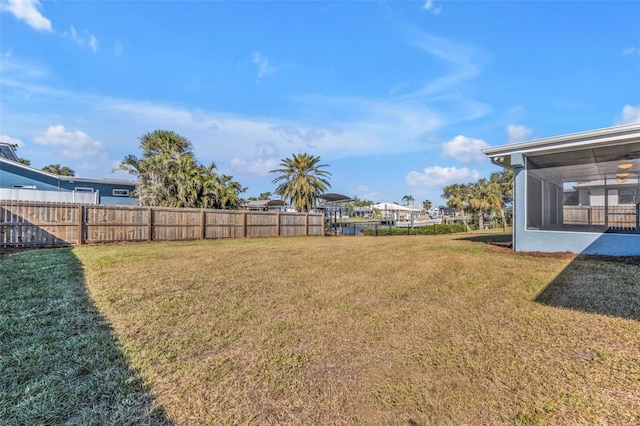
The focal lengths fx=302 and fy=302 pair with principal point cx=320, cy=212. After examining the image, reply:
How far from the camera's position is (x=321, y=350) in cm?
275

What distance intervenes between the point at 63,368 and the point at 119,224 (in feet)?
36.4

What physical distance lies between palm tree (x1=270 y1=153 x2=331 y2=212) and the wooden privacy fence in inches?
189

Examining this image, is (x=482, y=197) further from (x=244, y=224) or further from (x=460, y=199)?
(x=244, y=224)

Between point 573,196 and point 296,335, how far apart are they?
18.5 metres

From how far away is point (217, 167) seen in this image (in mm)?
19859

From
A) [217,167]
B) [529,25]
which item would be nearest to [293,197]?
[217,167]

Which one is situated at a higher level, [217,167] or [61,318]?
[217,167]

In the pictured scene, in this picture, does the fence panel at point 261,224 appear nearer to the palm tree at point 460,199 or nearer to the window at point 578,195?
the window at point 578,195

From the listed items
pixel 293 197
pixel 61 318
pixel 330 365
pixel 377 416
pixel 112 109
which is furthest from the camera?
pixel 293 197

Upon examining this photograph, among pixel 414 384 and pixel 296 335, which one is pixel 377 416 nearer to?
pixel 414 384

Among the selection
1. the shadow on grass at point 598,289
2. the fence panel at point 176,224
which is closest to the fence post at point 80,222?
the fence panel at point 176,224

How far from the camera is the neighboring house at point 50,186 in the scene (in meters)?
14.7

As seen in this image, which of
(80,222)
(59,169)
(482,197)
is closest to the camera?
(80,222)

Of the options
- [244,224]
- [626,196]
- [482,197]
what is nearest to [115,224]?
[244,224]
